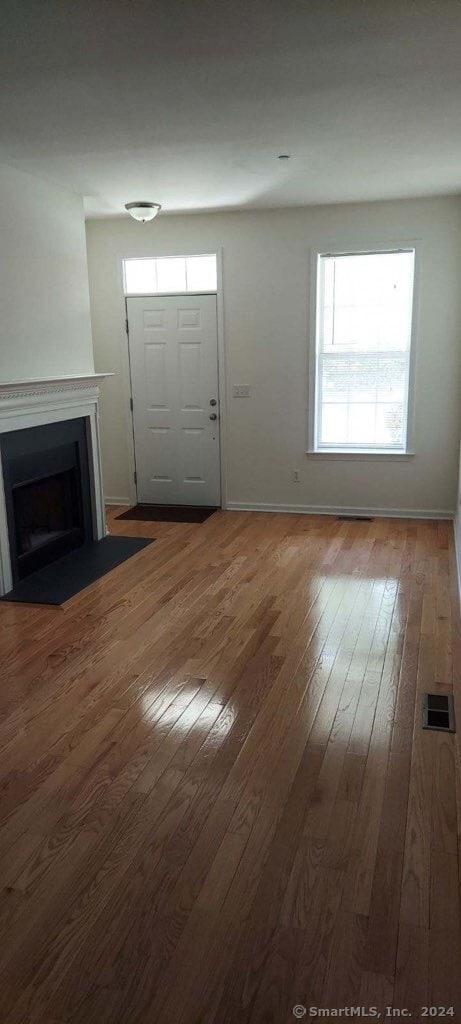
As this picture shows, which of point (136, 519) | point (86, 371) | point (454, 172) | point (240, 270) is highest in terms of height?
point (454, 172)

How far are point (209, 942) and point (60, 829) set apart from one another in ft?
2.13

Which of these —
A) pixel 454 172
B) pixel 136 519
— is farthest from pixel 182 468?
pixel 454 172

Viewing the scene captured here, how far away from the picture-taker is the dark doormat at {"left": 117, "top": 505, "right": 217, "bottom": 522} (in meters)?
6.21

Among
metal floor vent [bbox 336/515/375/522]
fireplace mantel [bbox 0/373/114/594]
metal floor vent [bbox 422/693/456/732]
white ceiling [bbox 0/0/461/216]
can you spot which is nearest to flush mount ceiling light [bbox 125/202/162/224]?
white ceiling [bbox 0/0/461/216]

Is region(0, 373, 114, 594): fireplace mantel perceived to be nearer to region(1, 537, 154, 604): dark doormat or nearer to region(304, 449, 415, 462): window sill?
region(1, 537, 154, 604): dark doormat

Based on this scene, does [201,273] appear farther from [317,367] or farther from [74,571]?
[74,571]

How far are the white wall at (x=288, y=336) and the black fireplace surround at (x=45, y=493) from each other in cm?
140

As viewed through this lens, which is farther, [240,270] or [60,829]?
[240,270]

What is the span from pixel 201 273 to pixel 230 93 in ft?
10.2

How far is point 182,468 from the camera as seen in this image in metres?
6.54

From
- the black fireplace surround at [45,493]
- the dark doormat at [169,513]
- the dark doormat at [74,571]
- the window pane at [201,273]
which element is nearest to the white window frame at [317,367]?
the window pane at [201,273]

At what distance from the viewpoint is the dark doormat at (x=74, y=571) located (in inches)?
168

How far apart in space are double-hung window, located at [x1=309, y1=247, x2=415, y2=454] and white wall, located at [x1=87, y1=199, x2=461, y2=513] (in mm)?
122

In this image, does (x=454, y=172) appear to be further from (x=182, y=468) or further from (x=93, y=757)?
(x=93, y=757)
